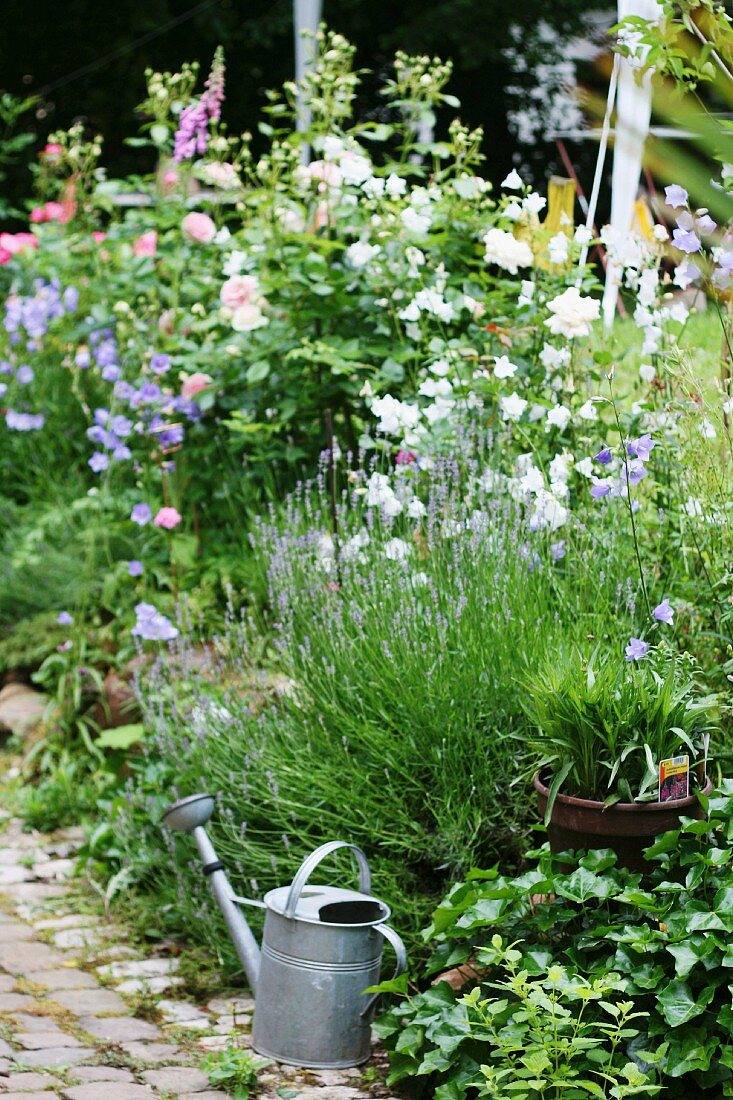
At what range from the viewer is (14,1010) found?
2.79m

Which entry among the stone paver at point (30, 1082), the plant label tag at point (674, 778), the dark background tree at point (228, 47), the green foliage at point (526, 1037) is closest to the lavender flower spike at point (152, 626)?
the stone paver at point (30, 1082)

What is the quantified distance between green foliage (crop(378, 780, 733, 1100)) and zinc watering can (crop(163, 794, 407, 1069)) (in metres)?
0.10

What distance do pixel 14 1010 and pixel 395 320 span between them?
88.5 inches

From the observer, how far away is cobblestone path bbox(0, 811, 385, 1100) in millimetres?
2432

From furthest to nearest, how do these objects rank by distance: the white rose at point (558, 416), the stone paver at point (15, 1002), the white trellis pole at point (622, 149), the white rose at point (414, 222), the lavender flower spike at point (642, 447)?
1. the white rose at point (414, 222)
2. the white trellis pole at point (622, 149)
3. the white rose at point (558, 416)
4. the stone paver at point (15, 1002)
5. the lavender flower spike at point (642, 447)

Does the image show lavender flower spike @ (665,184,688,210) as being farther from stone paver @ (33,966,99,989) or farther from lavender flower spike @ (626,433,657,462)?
stone paver @ (33,966,99,989)

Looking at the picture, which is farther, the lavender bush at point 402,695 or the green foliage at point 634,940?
the lavender bush at point 402,695

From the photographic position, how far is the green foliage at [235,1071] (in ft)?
7.72

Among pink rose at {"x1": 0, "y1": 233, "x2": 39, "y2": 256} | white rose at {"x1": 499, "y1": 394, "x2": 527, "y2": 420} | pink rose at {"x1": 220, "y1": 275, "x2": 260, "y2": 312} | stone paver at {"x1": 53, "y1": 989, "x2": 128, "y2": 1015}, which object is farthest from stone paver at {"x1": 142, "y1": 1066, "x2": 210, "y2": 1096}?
pink rose at {"x1": 0, "y1": 233, "x2": 39, "y2": 256}

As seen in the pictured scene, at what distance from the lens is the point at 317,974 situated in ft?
8.05

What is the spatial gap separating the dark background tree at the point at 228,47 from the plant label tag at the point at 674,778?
8526mm

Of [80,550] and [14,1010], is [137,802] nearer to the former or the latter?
[14,1010]

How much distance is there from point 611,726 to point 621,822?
0.18 m

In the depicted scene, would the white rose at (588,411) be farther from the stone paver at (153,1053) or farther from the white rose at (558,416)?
the stone paver at (153,1053)
